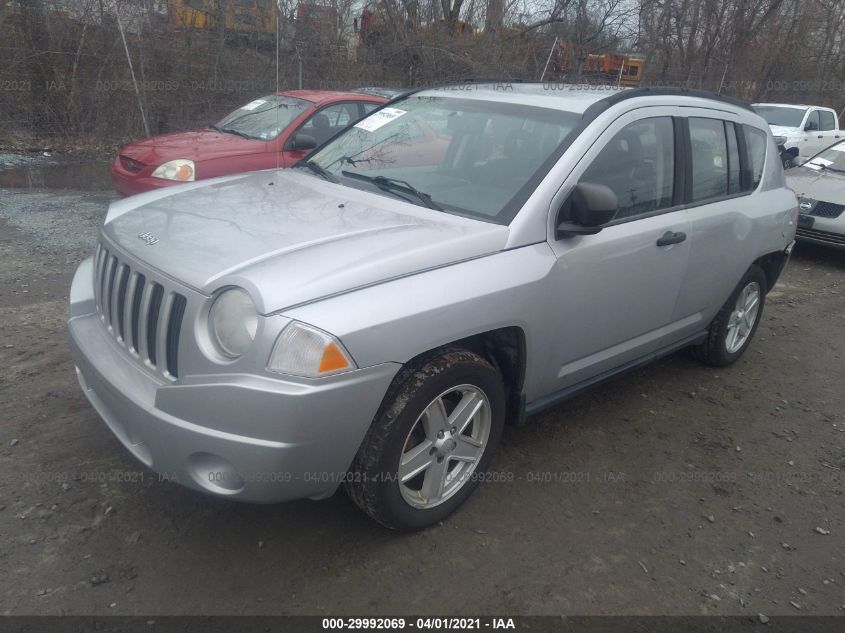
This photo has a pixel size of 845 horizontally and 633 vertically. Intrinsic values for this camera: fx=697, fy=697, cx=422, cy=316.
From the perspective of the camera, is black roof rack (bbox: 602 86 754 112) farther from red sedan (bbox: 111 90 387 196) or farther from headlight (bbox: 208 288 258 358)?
red sedan (bbox: 111 90 387 196)

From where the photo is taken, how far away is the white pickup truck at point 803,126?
14.5 m

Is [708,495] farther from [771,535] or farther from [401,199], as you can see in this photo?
[401,199]

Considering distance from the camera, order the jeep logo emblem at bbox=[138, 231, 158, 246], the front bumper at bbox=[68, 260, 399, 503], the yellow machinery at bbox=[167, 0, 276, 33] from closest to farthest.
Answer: the front bumper at bbox=[68, 260, 399, 503] < the jeep logo emblem at bbox=[138, 231, 158, 246] < the yellow machinery at bbox=[167, 0, 276, 33]

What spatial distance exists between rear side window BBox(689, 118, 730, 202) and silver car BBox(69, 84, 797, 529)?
2cm

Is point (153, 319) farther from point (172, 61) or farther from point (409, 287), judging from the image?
point (172, 61)

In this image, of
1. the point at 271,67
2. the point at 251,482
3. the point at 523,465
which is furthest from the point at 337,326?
the point at 271,67

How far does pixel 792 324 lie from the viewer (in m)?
6.11

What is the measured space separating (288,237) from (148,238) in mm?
612

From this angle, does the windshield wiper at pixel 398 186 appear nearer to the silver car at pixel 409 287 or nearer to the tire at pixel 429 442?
the silver car at pixel 409 287

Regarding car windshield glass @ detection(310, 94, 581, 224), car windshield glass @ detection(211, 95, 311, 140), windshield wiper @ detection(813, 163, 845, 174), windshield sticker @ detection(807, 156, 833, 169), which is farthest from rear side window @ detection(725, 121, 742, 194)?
windshield sticker @ detection(807, 156, 833, 169)

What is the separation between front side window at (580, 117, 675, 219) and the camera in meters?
3.41

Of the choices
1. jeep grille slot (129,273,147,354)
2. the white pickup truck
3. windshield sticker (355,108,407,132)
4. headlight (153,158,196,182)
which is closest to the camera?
jeep grille slot (129,273,147,354)

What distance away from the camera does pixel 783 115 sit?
15.3 m

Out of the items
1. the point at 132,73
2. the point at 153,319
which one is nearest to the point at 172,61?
the point at 132,73
